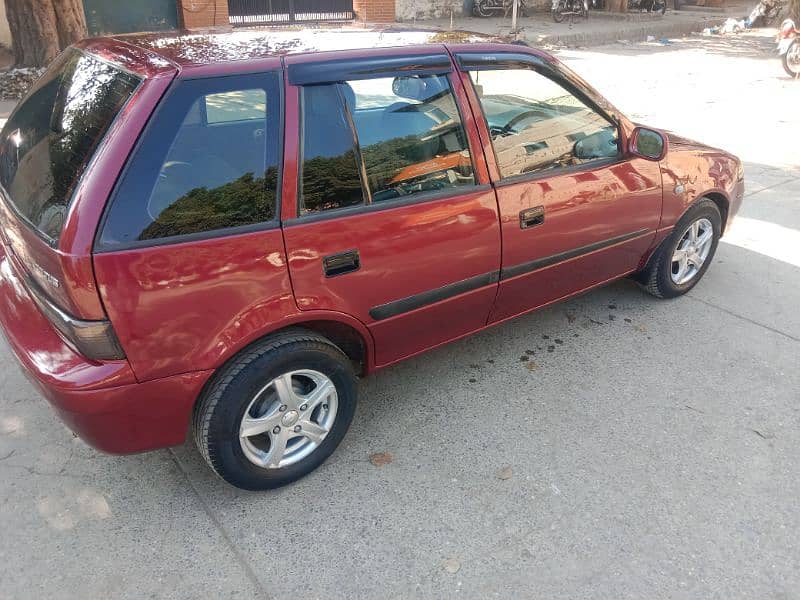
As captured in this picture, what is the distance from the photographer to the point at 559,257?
10.6 ft

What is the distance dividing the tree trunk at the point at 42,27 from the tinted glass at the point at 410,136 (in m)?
7.75

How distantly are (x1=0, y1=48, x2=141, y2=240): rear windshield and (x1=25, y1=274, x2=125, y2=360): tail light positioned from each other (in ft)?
0.96

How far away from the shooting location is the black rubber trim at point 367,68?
2.34 meters

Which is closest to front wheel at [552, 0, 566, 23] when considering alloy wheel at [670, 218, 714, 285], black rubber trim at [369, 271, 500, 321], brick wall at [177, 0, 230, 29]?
brick wall at [177, 0, 230, 29]

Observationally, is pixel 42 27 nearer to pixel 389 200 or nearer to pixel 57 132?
pixel 57 132

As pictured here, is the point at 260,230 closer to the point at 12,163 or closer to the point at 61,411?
the point at 61,411

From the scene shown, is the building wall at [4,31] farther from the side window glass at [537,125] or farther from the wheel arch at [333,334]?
the wheel arch at [333,334]

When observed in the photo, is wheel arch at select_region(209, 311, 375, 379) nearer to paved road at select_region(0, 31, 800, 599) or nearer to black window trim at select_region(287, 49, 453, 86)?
paved road at select_region(0, 31, 800, 599)

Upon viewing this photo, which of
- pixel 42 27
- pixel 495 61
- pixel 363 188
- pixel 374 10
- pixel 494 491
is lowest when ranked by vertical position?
pixel 494 491

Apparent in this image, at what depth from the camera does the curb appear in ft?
48.8

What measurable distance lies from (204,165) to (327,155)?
19.0 inches

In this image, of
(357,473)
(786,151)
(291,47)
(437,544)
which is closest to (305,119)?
(291,47)

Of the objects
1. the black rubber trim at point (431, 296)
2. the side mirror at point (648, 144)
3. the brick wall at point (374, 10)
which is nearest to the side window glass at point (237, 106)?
the black rubber trim at point (431, 296)

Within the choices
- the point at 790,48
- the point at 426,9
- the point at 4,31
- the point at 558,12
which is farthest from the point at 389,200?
the point at 558,12
